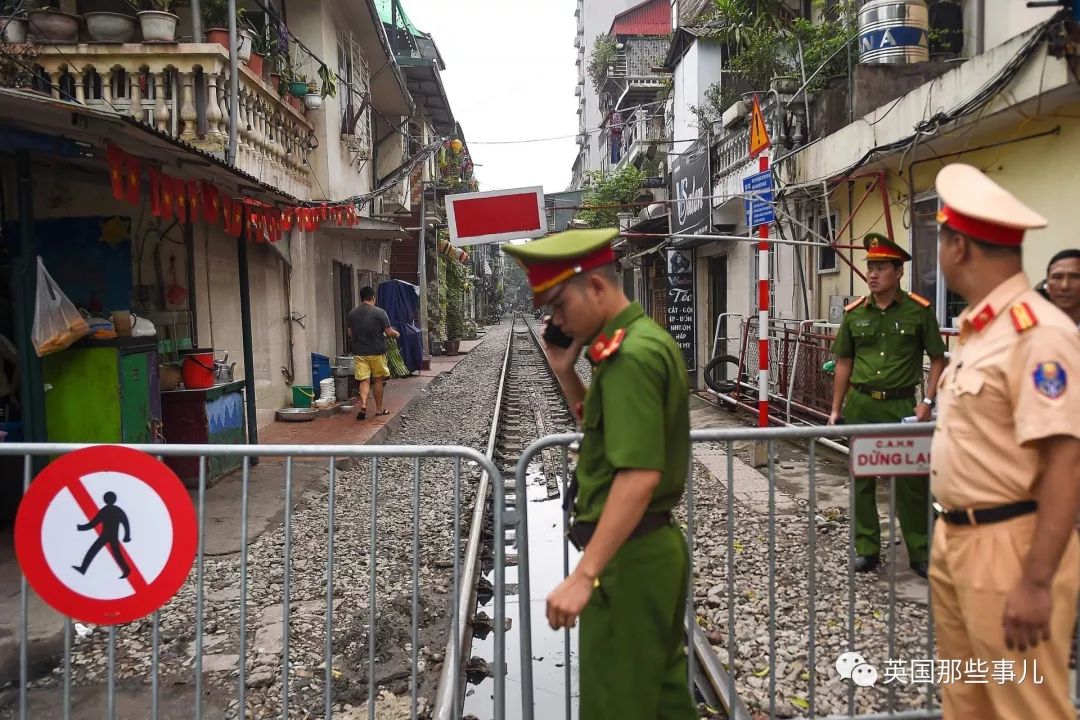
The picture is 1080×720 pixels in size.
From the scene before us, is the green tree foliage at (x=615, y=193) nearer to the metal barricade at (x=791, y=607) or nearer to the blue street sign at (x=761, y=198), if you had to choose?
the blue street sign at (x=761, y=198)

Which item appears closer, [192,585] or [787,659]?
[787,659]

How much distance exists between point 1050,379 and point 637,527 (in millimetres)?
1102

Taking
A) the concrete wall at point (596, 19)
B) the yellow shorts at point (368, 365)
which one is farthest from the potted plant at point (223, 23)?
the concrete wall at point (596, 19)

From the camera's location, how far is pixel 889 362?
186 inches

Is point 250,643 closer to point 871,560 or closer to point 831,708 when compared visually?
point 831,708

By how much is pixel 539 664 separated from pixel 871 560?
2.18 metres

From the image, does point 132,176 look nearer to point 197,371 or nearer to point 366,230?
point 197,371

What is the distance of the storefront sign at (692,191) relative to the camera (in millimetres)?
13477

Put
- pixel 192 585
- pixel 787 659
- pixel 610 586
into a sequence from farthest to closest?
pixel 192 585
pixel 787 659
pixel 610 586

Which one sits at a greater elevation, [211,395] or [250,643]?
[211,395]

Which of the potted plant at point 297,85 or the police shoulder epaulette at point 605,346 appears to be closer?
the police shoulder epaulette at point 605,346

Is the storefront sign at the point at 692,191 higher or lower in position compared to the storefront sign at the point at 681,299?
higher

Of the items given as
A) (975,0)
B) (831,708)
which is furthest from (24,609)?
(975,0)

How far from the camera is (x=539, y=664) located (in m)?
4.46
